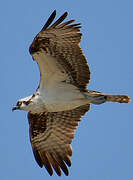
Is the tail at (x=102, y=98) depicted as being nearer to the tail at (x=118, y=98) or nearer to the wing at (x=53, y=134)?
the tail at (x=118, y=98)

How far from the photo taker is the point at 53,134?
42.9 ft

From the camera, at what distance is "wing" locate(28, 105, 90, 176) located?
12719 mm

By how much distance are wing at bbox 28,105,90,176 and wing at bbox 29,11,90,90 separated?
3.67 feet

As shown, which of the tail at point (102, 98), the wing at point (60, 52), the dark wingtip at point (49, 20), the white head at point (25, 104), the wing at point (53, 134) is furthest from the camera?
the wing at point (53, 134)

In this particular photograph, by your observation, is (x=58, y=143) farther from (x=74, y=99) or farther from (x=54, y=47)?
(x=54, y=47)

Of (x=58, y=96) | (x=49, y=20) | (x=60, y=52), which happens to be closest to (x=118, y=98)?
(x=58, y=96)

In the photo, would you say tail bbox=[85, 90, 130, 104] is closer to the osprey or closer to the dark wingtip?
the osprey

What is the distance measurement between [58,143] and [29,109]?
4.44 ft

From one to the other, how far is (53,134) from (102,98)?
1.93m

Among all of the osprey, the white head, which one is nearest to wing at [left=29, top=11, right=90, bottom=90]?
the osprey

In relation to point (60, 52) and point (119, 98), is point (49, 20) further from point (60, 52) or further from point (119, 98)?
point (119, 98)

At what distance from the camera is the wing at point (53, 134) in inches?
501

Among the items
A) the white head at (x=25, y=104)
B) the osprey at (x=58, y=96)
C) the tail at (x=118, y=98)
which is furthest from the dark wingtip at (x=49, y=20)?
the tail at (x=118, y=98)

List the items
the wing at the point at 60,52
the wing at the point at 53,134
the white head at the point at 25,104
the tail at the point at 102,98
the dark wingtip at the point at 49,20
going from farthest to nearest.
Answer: the wing at the point at 53,134, the white head at the point at 25,104, the tail at the point at 102,98, the wing at the point at 60,52, the dark wingtip at the point at 49,20
